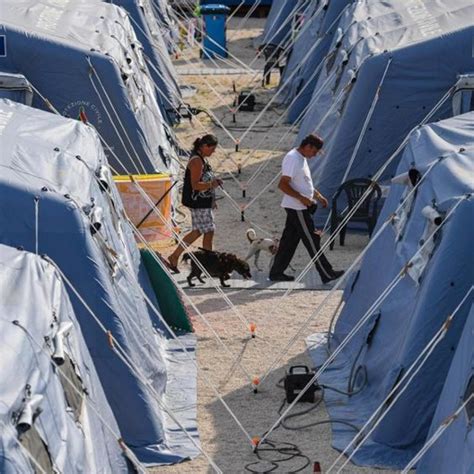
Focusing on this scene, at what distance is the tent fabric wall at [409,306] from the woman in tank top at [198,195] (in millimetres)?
2500

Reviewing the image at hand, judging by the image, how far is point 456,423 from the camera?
9.23m

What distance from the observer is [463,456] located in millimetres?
8828

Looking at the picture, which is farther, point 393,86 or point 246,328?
point 393,86

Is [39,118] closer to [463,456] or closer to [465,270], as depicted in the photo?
[465,270]

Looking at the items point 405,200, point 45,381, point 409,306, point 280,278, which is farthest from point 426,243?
point 280,278


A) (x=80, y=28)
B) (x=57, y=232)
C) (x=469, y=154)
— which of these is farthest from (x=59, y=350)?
(x=80, y=28)

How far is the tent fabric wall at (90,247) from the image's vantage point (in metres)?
10.4

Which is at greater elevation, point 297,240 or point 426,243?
point 426,243

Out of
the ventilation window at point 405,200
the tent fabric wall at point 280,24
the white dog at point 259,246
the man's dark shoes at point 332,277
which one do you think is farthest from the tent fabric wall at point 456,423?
the tent fabric wall at point 280,24

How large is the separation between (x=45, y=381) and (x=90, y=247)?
2551 mm

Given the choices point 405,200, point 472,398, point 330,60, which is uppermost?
point 472,398

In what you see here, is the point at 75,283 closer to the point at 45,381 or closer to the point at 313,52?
the point at 45,381

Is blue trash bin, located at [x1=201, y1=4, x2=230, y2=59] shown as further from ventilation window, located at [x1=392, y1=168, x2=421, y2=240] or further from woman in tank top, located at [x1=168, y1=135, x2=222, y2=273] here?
ventilation window, located at [x1=392, y1=168, x2=421, y2=240]

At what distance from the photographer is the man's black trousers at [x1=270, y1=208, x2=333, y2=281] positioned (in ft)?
49.7
